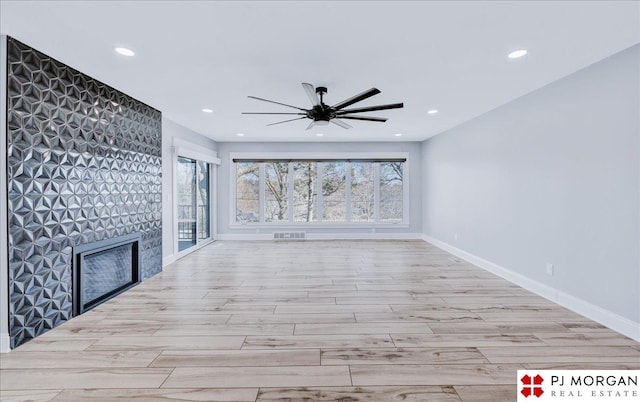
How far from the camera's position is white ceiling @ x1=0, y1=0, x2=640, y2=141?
2.14 m

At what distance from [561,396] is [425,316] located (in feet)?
4.06

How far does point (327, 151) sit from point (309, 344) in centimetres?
574

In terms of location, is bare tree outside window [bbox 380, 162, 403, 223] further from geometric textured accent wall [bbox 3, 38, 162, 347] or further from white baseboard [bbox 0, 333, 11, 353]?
white baseboard [bbox 0, 333, 11, 353]

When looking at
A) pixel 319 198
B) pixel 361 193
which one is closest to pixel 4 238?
pixel 319 198

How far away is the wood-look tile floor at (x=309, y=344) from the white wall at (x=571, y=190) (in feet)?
1.03

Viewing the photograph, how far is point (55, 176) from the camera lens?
2852mm

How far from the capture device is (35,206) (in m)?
2.66

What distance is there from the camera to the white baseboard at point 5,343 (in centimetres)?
243

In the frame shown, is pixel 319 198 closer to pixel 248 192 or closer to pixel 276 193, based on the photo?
pixel 276 193

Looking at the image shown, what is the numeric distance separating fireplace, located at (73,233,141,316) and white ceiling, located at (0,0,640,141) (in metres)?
1.86

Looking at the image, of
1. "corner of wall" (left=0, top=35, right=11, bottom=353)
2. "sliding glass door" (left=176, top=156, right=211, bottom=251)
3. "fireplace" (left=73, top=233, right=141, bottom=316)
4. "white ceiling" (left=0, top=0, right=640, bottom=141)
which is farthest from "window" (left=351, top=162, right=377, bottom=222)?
"corner of wall" (left=0, top=35, right=11, bottom=353)

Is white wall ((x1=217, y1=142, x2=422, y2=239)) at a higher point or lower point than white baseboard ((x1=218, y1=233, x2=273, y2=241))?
higher

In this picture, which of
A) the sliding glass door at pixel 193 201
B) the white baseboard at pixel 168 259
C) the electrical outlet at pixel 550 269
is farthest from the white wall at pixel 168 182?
the electrical outlet at pixel 550 269

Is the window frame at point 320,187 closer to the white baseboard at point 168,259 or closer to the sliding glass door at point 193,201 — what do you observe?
the sliding glass door at point 193,201
